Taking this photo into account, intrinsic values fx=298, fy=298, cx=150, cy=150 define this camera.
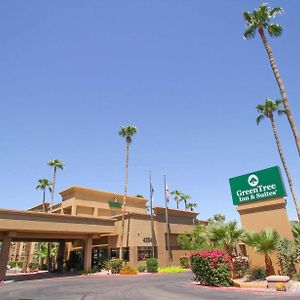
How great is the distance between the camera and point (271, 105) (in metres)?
36.4

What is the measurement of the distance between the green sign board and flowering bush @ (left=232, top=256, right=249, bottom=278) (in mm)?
4707

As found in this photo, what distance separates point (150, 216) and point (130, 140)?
1330 cm

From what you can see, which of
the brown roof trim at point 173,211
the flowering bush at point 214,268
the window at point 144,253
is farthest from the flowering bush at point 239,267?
the brown roof trim at point 173,211

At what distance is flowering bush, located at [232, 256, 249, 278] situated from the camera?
2342cm

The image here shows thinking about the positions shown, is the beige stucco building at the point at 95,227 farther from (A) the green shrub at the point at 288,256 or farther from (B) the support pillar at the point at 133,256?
(A) the green shrub at the point at 288,256

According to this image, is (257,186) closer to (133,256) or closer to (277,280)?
(277,280)

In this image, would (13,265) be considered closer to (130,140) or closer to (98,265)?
(98,265)

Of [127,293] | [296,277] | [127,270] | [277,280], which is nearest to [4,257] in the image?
[127,270]

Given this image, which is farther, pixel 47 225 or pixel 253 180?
pixel 47 225

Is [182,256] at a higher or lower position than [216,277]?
higher

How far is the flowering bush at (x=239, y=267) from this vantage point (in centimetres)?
2342

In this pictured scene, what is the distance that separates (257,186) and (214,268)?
776cm

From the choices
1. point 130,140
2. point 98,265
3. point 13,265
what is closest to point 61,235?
point 98,265

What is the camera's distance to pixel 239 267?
23891 millimetres
